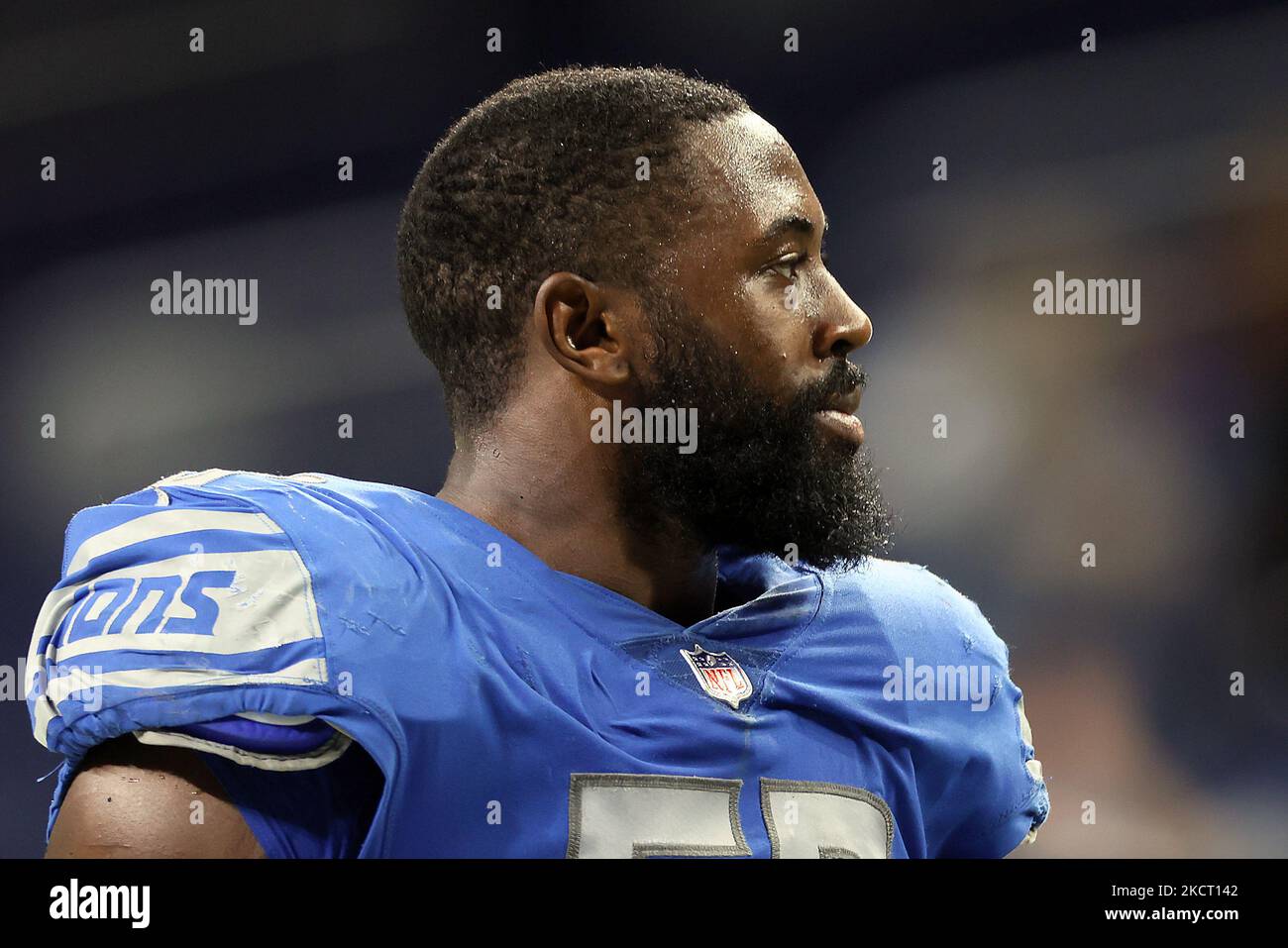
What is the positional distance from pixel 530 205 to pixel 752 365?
0.25 m

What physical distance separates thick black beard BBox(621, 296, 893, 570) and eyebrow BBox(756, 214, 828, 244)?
11 cm

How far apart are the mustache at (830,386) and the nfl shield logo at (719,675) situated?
0.24 metres

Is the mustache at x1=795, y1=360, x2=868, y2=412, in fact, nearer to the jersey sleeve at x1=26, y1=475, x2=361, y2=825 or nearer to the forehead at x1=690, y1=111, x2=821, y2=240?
the forehead at x1=690, y1=111, x2=821, y2=240

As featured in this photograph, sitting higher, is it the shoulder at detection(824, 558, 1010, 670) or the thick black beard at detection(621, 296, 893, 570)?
the thick black beard at detection(621, 296, 893, 570)

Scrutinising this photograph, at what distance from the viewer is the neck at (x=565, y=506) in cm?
122

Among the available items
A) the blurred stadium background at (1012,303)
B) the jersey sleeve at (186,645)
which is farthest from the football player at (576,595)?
the blurred stadium background at (1012,303)

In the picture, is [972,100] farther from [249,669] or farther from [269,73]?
[249,669]

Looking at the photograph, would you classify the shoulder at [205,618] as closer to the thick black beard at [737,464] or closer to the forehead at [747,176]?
the thick black beard at [737,464]

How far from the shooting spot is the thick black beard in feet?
3.95

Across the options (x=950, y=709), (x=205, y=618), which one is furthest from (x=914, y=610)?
(x=205, y=618)

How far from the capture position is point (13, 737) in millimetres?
1957

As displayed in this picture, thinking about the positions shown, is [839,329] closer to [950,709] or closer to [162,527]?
[950,709]

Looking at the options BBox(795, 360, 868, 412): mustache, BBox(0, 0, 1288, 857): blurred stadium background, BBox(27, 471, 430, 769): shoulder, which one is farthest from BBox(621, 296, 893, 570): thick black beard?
BBox(0, 0, 1288, 857): blurred stadium background

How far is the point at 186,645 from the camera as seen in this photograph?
95cm
